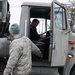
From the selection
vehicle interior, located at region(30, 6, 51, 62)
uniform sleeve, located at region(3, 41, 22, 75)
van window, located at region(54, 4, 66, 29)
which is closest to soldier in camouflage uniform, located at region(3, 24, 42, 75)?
uniform sleeve, located at region(3, 41, 22, 75)

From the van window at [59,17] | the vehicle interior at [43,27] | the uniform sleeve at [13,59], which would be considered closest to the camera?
the uniform sleeve at [13,59]

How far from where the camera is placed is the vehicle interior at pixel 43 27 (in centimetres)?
708

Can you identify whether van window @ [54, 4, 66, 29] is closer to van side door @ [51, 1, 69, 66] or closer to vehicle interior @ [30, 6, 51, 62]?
van side door @ [51, 1, 69, 66]

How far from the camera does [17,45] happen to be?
540 cm

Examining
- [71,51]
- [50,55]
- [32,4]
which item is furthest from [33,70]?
[32,4]

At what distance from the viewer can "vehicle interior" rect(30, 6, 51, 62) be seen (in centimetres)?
708

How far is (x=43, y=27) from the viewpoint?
806cm

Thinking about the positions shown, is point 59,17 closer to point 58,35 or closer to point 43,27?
point 58,35

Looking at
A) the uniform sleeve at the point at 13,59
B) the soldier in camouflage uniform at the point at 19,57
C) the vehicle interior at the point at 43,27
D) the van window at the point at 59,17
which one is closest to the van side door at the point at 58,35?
the van window at the point at 59,17

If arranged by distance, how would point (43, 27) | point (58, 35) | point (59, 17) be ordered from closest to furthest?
1. point (58, 35)
2. point (59, 17)
3. point (43, 27)

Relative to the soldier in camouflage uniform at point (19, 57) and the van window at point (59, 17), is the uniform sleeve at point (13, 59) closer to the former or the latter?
the soldier in camouflage uniform at point (19, 57)

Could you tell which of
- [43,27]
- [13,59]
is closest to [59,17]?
[43,27]

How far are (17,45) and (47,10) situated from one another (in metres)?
2.13

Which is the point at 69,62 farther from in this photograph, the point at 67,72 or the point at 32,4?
the point at 32,4
